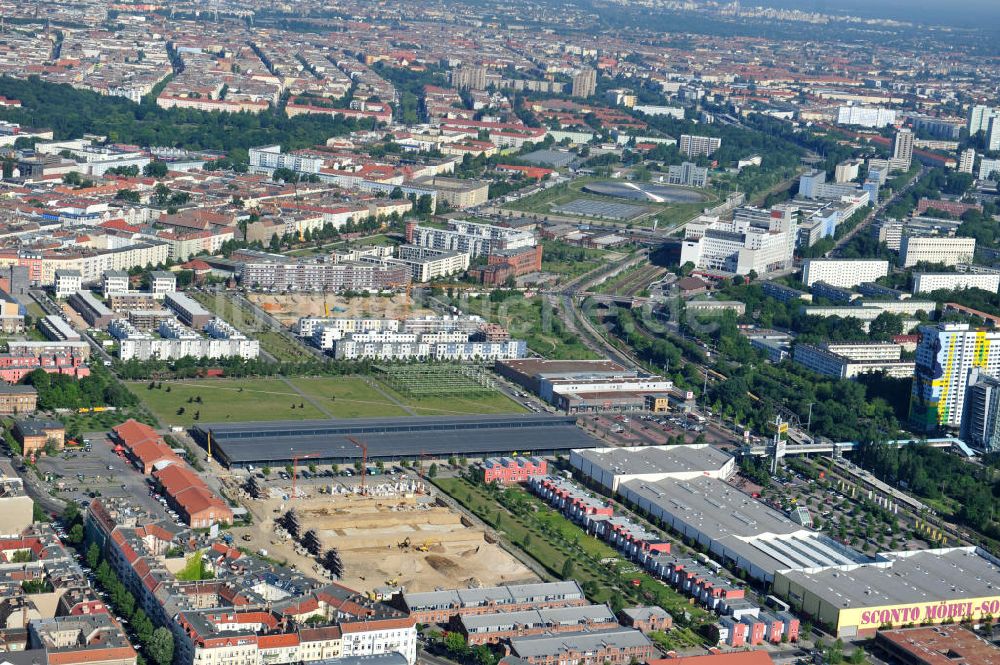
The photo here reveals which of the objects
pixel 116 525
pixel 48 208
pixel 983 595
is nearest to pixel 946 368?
pixel 983 595

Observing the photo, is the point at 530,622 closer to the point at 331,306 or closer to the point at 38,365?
the point at 38,365

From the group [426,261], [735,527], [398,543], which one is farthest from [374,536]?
[426,261]

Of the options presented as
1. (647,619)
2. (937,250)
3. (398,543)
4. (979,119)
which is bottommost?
(398,543)

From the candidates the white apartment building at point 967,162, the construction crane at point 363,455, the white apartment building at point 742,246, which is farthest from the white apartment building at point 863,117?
the construction crane at point 363,455

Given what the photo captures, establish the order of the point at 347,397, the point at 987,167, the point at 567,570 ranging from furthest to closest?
the point at 987,167 < the point at 347,397 < the point at 567,570

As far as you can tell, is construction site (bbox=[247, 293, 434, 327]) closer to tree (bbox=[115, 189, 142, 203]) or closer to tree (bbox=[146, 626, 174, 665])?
tree (bbox=[115, 189, 142, 203])
